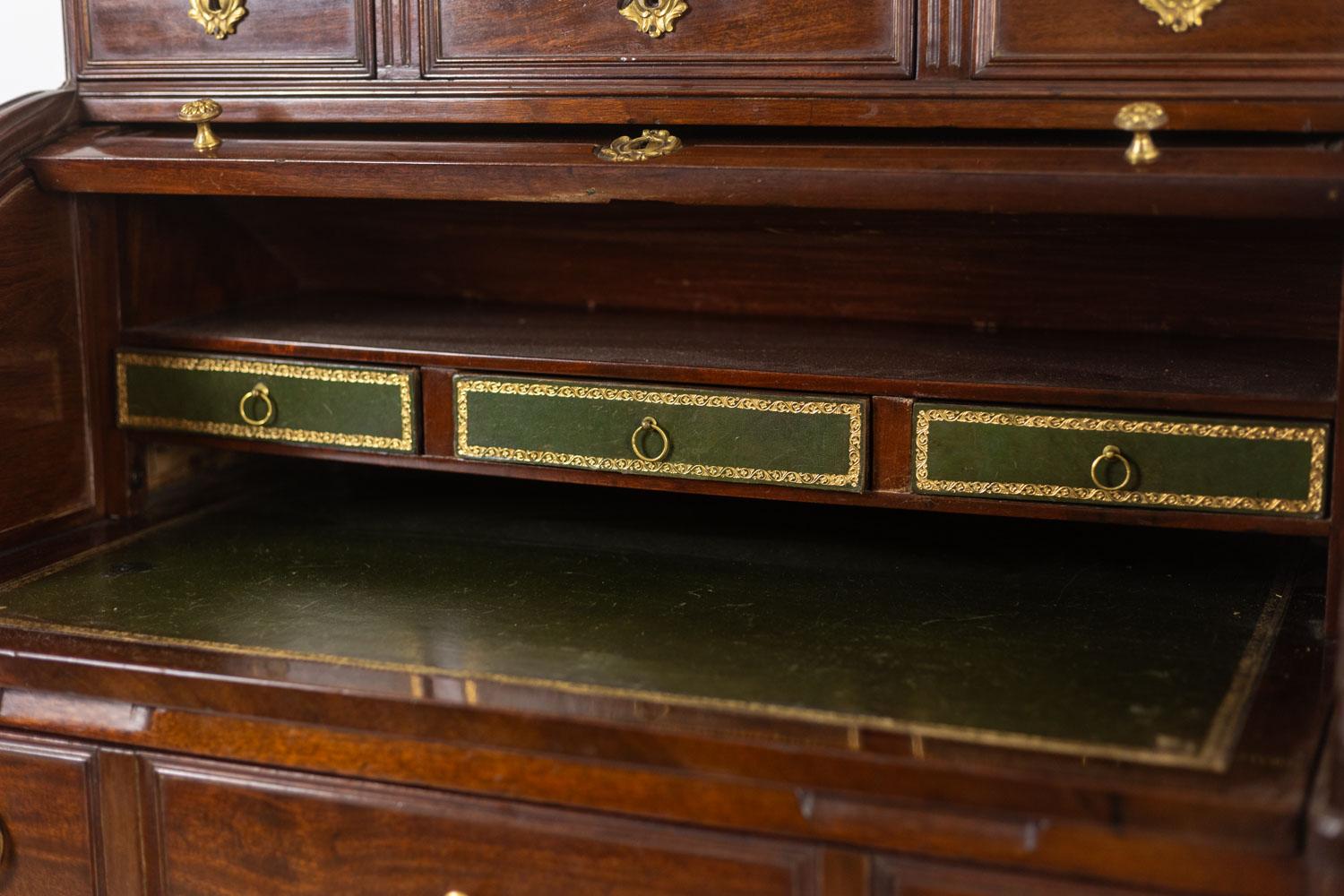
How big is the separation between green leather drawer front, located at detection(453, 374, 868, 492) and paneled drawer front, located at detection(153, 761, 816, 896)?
43 cm

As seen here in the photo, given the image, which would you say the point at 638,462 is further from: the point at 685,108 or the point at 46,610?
the point at 46,610

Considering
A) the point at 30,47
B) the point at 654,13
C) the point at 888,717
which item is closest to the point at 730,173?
the point at 654,13

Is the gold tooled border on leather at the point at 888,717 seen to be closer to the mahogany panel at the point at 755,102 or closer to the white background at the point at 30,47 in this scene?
the mahogany panel at the point at 755,102

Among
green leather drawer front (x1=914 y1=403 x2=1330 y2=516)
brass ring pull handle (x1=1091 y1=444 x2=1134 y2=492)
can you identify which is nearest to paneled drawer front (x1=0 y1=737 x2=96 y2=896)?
green leather drawer front (x1=914 y1=403 x2=1330 y2=516)

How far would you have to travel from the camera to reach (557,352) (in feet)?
5.64

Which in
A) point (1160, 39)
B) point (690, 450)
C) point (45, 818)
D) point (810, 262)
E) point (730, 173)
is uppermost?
point (1160, 39)

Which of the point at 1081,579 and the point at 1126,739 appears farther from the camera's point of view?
the point at 1081,579

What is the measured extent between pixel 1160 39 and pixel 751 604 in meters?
0.68

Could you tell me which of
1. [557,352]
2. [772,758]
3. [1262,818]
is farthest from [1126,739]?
[557,352]

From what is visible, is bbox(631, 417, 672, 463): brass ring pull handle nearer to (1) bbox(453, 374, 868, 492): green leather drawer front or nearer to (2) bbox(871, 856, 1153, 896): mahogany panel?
(1) bbox(453, 374, 868, 492): green leather drawer front

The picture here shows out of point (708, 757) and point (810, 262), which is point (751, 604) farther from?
point (810, 262)

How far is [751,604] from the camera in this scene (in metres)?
1.62

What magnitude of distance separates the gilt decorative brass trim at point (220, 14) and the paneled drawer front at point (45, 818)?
797 mm

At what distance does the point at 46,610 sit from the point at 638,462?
63 cm
